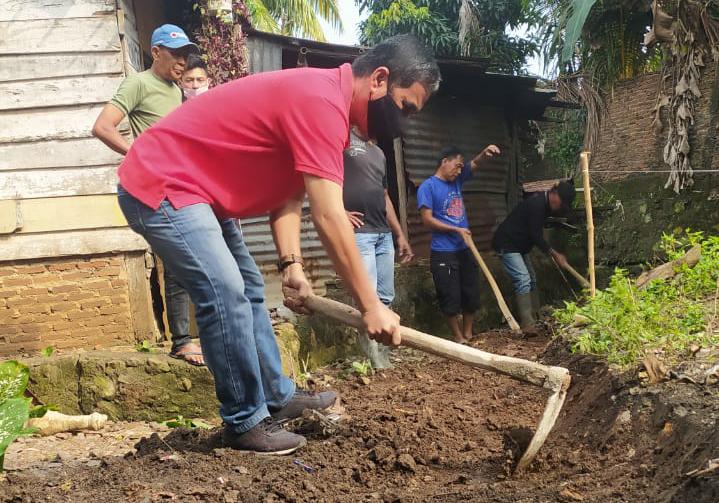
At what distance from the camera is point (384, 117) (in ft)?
8.23

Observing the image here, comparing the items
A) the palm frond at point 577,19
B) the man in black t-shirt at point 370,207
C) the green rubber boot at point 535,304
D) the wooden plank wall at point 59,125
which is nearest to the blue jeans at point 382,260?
the man in black t-shirt at point 370,207

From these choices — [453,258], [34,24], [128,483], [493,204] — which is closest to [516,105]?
[493,204]

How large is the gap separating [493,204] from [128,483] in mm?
7976

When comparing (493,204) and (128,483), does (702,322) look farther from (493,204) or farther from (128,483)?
(493,204)

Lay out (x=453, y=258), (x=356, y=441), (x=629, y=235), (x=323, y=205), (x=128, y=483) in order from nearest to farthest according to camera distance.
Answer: (x=323, y=205)
(x=128, y=483)
(x=356, y=441)
(x=453, y=258)
(x=629, y=235)

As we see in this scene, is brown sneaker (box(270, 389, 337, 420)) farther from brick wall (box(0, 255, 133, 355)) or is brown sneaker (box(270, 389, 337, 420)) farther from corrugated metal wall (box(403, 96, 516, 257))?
corrugated metal wall (box(403, 96, 516, 257))

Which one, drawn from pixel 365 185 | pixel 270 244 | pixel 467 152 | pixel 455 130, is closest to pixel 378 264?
pixel 365 185

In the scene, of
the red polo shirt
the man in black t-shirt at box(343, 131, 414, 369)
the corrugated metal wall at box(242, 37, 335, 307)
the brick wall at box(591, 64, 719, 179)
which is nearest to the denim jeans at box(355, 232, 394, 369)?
the man in black t-shirt at box(343, 131, 414, 369)

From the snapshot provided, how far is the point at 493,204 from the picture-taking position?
977cm

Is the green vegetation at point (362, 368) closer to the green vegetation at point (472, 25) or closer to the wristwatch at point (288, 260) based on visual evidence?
the wristwatch at point (288, 260)

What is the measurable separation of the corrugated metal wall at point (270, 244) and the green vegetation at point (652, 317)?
10.8ft

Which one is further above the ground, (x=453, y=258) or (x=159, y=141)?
(x=159, y=141)

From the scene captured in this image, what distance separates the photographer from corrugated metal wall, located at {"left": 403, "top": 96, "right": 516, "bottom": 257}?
854 centimetres

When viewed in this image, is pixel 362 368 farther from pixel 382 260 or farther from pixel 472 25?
pixel 472 25
